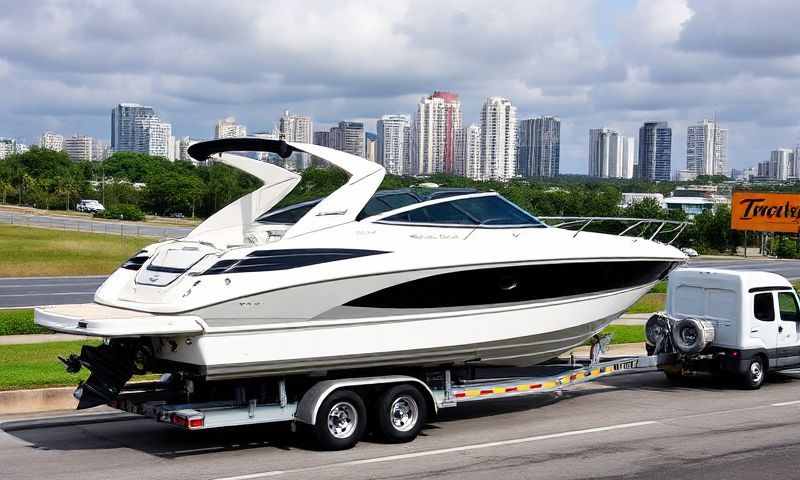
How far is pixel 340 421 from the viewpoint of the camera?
11.5m

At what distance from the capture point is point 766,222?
237ft

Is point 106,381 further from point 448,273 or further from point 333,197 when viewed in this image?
point 448,273

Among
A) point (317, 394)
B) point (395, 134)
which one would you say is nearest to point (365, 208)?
point (317, 394)

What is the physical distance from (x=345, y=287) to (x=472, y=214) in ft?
8.46

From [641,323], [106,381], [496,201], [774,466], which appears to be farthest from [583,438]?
[641,323]

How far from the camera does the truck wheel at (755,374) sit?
52.1 ft

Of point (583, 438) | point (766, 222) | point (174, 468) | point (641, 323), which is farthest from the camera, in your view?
point (766, 222)

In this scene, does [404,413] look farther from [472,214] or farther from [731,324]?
[731,324]

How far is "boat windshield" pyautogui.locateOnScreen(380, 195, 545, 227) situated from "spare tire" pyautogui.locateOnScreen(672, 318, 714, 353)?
11.9 ft

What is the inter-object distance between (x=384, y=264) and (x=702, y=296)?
23.3ft

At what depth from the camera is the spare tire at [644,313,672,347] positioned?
1579 cm

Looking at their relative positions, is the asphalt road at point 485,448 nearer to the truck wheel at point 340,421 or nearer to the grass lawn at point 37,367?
the truck wheel at point 340,421

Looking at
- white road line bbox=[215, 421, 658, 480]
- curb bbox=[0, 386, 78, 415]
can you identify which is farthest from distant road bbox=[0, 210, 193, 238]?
white road line bbox=[215, 421, 658, 480]

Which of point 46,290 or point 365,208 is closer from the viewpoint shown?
point 365,208
